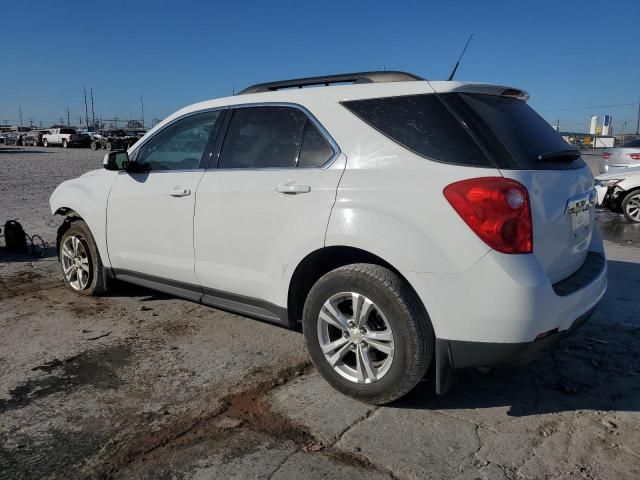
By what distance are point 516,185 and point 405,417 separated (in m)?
1.38

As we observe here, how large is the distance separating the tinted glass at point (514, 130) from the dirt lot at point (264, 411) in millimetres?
1396

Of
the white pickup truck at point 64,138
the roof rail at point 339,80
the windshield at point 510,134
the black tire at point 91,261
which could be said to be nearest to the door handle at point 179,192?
the roof rail at point 339,80

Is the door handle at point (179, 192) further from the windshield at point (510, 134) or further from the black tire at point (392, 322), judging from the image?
the windshield at point (510, 134)

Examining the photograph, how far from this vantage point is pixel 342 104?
3.30 m

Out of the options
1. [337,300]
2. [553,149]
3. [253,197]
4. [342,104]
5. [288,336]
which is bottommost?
[288,336]

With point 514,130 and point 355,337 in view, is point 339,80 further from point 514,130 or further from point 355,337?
point 355,337

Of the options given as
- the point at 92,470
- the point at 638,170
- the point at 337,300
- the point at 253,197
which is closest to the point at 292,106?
the point at 253,197

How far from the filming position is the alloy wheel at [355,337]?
3006mm

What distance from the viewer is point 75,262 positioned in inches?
207

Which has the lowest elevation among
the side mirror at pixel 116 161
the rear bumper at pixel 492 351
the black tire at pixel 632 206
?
the black tire at pixel 632 206

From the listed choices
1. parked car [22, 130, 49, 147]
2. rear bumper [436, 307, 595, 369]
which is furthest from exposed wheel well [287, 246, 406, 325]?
parked car [22, 130, 49, 147]

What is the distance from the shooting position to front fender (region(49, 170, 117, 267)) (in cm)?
475

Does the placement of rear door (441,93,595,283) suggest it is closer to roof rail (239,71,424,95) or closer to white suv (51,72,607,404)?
white suv (51,72,607,404)

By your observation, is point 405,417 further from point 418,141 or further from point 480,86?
point 480,86
